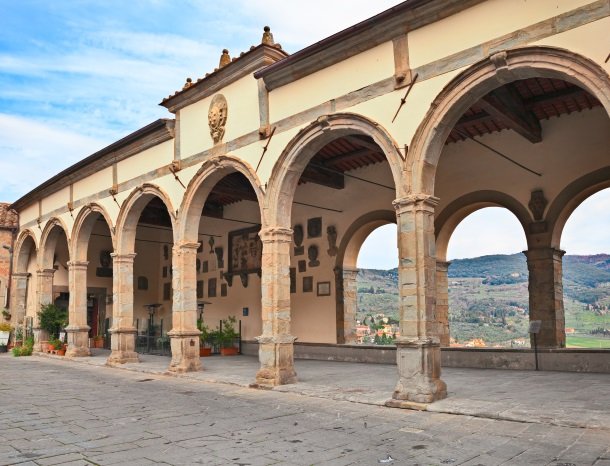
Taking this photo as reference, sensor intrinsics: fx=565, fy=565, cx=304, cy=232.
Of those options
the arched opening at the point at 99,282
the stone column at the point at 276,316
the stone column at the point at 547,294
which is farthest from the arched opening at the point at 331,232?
A: the arched opening at the point at 99,282

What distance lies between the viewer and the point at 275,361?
948 centimetres

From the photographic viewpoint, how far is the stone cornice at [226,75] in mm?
10491

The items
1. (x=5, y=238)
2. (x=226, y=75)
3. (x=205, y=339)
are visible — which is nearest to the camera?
(x=226, y=75)

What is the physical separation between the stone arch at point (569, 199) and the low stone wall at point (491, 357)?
2.14m

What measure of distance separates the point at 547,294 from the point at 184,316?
7318 mm

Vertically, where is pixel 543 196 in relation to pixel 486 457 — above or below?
above

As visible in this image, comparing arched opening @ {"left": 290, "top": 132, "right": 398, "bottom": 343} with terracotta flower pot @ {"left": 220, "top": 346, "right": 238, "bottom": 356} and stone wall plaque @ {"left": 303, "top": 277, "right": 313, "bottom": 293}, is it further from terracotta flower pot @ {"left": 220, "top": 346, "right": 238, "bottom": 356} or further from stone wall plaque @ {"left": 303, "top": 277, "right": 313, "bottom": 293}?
terracotta flower pot @ {"left": 220, "top": 346, "right": 238, "bottom": 356}

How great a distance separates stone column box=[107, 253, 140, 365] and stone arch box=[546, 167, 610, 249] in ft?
32.2

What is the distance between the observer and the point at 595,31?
6363mm

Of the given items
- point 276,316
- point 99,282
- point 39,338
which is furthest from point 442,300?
point 99,282

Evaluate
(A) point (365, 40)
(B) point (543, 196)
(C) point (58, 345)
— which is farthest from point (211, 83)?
(C) point (58, 345)

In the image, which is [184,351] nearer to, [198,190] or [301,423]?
[198,190]

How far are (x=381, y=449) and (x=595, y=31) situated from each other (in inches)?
202

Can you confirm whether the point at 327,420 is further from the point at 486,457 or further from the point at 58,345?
the point at 58,345
